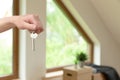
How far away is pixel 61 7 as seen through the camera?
3127mm

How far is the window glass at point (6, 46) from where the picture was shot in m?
2.51

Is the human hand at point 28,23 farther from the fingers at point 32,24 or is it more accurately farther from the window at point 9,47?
the window at point 9,47

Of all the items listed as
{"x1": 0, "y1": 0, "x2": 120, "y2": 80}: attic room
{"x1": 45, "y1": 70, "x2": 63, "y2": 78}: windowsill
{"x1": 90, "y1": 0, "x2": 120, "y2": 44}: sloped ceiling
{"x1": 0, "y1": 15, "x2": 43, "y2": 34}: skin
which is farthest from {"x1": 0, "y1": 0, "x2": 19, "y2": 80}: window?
{"x1": 0, "y1": 15, "x2": 43, "y2": 34}: skin

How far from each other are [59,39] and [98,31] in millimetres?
631

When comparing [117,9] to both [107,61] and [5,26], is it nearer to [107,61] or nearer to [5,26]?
[107,61]

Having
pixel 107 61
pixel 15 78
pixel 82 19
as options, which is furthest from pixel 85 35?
pixel 15 78

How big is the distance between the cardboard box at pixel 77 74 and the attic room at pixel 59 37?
0.04 metres

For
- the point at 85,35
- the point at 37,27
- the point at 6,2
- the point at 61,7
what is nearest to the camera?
Answer: the point at 37,27

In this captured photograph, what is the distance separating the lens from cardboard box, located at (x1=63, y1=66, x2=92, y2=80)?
263cm

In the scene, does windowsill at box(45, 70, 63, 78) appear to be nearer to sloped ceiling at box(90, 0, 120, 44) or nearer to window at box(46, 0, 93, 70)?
window at box(46, 0, 93, 70)

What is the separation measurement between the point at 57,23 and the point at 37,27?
7.55 ft

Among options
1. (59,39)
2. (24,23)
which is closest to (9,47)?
(59,39)

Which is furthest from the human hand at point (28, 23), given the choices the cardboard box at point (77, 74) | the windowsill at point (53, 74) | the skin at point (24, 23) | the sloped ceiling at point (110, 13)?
the sloped ceiling at point (110, 13)

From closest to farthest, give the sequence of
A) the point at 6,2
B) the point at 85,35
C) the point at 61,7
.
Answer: the point at 6,2
the point at 61,7
the point at 85,35
